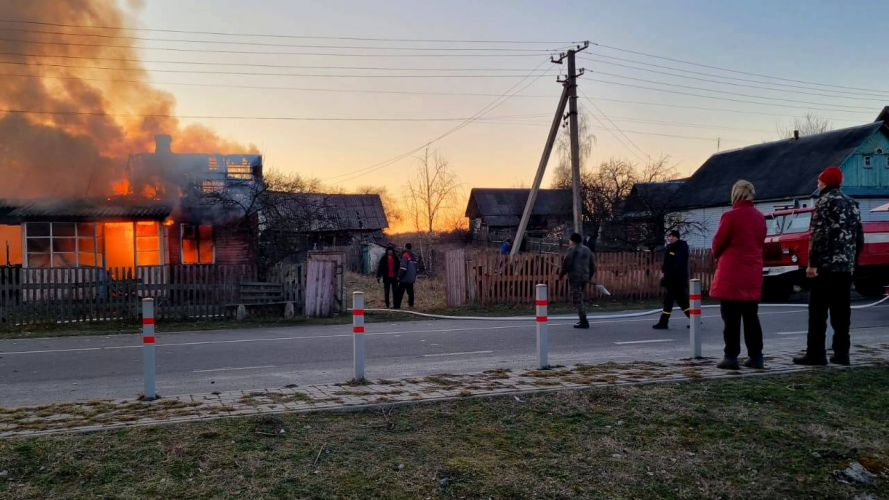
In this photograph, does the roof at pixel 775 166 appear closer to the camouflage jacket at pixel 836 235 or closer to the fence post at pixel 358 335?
the camouflage jacket at pixel 836 235

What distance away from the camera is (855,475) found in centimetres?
428

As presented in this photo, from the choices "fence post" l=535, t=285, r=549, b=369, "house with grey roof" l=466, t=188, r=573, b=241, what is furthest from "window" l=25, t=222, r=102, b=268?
"house with grey roof" l=466, t=188, r=573, b=241

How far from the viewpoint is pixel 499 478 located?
13.3 feet

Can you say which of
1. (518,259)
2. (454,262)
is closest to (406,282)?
(454,262)

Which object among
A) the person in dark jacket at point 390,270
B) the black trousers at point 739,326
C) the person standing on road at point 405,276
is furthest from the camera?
the person in dark jacket at point 390,270

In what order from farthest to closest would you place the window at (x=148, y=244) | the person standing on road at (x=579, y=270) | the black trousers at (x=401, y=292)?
1. the window at (x=148, y=244)
2. the black trousers at (x=401, y=292)
3. the person standing on road at (x=579, y=270)

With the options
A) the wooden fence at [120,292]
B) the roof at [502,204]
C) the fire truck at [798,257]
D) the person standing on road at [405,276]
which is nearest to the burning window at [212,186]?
the wooden fence at [120,292]

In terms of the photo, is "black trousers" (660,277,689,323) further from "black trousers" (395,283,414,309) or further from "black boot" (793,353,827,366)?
"black trousers" (395,283,414,309)

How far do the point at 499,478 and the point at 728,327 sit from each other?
4066mm

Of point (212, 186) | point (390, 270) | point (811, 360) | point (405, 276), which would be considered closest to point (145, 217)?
point (212, 186)

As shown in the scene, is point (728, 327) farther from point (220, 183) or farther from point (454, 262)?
point (220, 183)

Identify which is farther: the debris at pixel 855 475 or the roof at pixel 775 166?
the roof at pixel 775 166

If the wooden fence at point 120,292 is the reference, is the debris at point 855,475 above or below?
below

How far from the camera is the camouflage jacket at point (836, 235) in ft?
23.1
